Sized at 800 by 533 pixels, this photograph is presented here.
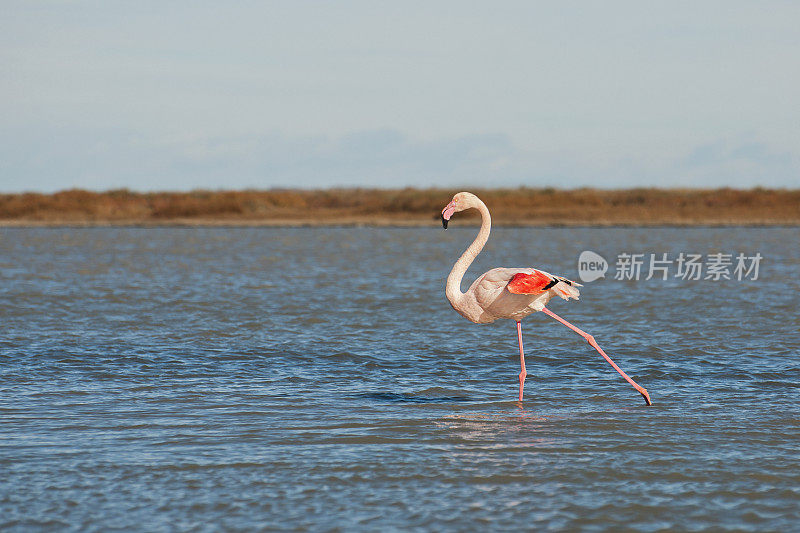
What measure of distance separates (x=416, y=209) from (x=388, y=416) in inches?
2418

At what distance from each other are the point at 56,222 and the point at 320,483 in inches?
2618

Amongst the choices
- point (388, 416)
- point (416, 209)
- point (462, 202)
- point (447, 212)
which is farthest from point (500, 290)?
point (416, 209)

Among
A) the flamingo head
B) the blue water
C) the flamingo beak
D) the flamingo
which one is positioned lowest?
the blue water

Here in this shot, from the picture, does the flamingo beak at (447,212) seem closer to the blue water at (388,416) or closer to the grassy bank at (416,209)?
the blue water at (388,416)

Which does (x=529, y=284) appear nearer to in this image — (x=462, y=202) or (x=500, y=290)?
(x=500, y=290)

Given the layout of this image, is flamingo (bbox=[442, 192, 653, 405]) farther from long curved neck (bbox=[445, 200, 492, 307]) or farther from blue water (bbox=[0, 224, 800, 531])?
blue water (bbox=[0, 224, 800, 531])

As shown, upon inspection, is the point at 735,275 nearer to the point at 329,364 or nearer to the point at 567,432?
the point at 329,364

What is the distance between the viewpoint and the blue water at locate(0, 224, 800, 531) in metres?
6.32

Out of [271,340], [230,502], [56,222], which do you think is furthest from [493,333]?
[56,222]

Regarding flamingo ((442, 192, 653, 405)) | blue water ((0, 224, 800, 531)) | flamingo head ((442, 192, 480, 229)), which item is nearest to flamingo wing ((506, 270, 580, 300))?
flamingo ((442, 192, 653, 405))

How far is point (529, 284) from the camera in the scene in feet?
29.3

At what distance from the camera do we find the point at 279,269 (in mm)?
28672

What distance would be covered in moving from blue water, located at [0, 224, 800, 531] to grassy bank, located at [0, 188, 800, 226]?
46383mm

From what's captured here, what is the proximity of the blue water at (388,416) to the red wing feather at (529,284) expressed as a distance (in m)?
1.07
